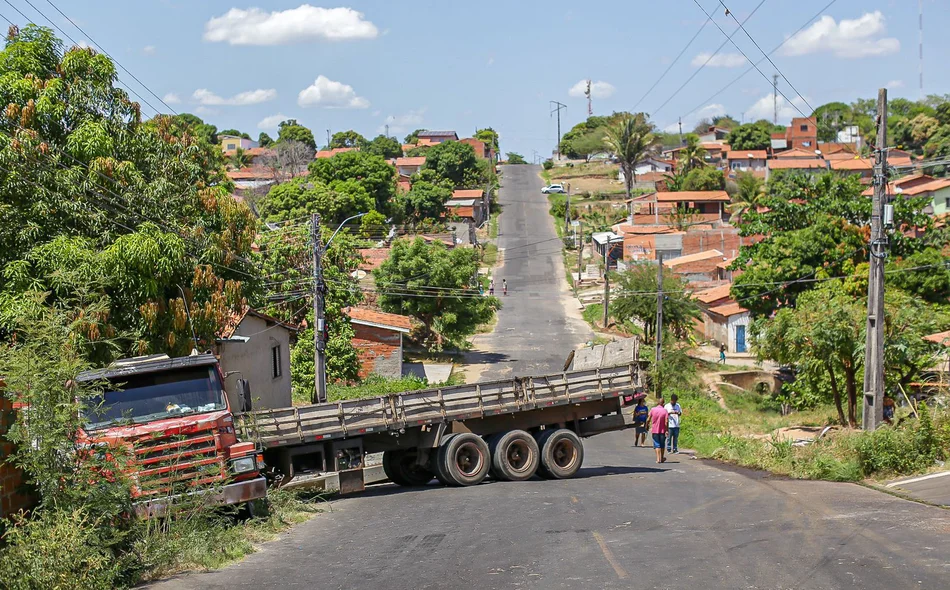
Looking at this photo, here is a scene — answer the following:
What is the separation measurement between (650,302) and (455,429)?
35.5m

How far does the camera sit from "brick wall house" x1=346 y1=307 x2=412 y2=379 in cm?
4728

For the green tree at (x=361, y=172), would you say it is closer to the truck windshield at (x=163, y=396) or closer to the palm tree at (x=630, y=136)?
the palm tree at (x=630, y=136)

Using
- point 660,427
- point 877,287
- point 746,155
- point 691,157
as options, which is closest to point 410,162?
point 691,157

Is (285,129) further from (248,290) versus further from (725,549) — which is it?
(725,549)

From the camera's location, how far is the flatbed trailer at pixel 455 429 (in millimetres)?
16797

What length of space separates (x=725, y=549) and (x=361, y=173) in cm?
7701

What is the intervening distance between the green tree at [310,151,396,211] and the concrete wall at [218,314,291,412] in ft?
161

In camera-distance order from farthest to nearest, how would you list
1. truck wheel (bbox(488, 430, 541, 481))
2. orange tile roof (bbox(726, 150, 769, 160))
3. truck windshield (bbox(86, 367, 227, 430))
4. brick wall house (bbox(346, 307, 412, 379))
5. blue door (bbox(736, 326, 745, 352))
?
orange tile roof (bbox(726, 150, 769, 160)) → blue door (bbox(736, 326, 745, 352)) → brick wall house (bbox(346, 307, 412, 379)) → truck wheel (bbox(488, 430, 541, 481)) → truck windshield (bbox(86, 367, 227, 430))

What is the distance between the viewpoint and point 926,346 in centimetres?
3145

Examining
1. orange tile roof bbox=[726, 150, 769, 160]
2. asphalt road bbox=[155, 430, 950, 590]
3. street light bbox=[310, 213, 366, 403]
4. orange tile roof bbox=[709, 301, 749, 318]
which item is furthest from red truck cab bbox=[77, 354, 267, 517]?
orange tile roof bbox=[726, 150, 769, 160]

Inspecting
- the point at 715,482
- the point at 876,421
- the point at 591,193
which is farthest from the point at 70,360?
the point at 591,193

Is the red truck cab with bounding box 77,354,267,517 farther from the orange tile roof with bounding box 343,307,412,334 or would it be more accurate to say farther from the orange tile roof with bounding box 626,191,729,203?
the orange tile roof with bounding box 626,191,729,203

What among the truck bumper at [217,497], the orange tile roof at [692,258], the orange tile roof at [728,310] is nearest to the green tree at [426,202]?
the orange tile roof at [692,258]

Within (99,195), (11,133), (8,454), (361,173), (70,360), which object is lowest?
(8,454)
